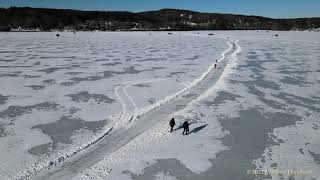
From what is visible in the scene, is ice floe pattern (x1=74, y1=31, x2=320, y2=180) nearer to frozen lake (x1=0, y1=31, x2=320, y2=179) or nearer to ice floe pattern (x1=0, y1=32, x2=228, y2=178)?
frozen lake (x1=0, y1=31, x2=320, y2=179)

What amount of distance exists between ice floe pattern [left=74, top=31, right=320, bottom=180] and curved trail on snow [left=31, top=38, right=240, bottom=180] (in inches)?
9.5

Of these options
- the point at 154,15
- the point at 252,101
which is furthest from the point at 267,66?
the point at 154,15

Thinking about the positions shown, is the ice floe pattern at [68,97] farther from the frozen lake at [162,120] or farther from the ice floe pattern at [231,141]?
the ice floe pattern at [231,141]

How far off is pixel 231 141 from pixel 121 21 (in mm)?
132161

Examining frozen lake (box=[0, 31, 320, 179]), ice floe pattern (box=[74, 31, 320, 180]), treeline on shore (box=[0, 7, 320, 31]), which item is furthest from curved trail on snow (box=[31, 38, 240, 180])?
treeline on shore (box=[0, 7, 320, 31])

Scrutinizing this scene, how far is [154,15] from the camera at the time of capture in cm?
15488

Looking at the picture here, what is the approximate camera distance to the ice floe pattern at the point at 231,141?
293 inches

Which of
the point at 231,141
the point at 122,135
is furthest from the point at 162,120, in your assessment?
the point at 231,141

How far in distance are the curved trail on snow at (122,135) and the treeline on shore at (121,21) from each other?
102011 mm

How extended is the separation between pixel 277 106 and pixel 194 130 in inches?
148

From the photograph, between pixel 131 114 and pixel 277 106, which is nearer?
pixel 131 114

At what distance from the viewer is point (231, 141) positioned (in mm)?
9039

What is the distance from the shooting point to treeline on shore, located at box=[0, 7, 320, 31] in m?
118

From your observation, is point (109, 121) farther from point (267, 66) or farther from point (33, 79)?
point (267, 66)
